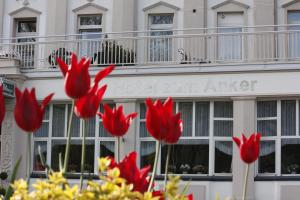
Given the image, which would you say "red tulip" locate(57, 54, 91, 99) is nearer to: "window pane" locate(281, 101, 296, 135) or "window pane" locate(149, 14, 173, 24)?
"window pane" locate(281, 101, 296, 135)

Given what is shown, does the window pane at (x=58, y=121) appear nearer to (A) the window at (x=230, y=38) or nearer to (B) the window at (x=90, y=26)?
(B) the window at (x=90, y=26)

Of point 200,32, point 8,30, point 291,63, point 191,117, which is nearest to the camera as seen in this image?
point 291,63

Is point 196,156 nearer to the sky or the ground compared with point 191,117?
nearer to the ground

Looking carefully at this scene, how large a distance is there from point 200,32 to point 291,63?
440cm

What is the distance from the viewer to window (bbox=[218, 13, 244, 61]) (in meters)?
19.8

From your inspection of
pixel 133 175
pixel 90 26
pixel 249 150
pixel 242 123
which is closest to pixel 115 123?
pixel 133 175

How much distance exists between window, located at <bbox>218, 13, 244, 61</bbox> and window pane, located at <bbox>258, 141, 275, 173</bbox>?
3.27 m

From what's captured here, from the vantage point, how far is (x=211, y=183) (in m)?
17.8

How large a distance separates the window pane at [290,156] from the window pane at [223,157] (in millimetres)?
1510

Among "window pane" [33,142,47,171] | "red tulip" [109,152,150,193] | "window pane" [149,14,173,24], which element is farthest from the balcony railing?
→ "red tulip" [109,152,150,193]

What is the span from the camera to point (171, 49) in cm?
2020

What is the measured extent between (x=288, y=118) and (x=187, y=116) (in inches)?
115

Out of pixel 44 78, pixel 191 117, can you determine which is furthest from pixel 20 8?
pixel 191 117

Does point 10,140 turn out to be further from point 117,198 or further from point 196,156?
point 117,198
